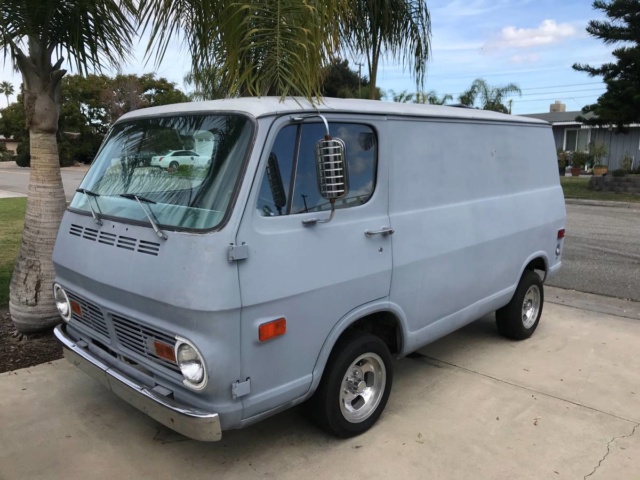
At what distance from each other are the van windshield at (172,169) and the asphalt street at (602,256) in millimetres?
5675

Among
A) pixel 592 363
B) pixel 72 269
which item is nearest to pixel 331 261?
pixel 72 269

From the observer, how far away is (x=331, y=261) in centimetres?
301

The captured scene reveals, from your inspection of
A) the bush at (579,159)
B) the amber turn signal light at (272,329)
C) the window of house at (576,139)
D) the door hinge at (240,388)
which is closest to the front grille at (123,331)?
the door hinge at (240,388)

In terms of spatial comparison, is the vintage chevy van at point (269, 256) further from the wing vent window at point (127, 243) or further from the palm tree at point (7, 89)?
the palm tree at point (7, 89)

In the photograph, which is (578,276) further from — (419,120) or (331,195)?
(331,195)

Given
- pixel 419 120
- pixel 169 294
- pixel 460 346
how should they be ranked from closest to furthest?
pixel 169 294 < pixel 419 120 < pixel 460 346

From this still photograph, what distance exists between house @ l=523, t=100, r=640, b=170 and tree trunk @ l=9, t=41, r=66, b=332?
26.5 meters

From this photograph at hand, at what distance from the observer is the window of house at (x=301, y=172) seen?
9.32ft

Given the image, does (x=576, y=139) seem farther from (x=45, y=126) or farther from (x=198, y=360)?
(x=198, y=360)

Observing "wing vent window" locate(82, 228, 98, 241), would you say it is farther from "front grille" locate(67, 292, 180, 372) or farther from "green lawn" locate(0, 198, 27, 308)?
"green lawn" locate(0, 198, 27, 308)

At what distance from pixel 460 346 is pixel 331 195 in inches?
114

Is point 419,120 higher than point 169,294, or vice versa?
point 419,120

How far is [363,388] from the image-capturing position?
3.51 metres

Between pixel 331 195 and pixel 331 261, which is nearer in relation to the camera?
pixel 331 195
